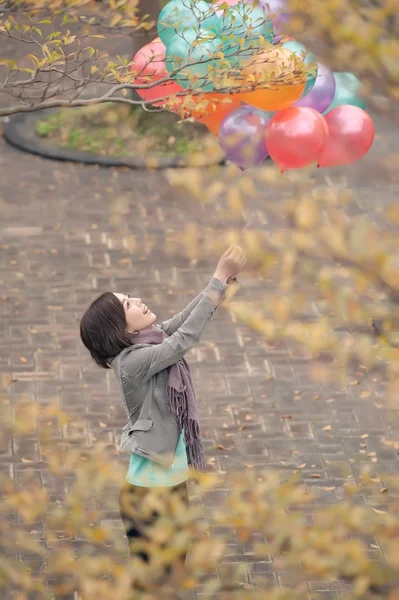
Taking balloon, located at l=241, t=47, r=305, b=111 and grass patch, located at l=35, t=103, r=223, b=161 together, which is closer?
balloon, located at l=241, t=47, r=305, b=111

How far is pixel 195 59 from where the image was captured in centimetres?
559

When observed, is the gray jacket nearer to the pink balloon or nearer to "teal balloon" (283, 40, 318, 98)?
"teal balloon" (283, 40, 318, 98)

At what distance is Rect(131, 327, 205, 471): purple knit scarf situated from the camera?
15.5ft

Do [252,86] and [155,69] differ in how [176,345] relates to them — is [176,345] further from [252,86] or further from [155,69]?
[155,69]

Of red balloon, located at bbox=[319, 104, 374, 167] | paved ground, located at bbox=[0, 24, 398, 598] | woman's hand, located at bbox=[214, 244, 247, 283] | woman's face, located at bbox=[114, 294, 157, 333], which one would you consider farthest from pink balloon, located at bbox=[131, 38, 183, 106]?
woman's hand, located at bbox=[214, 244, 247, 283]

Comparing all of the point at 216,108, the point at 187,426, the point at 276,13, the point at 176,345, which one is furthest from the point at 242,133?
the point at 187,426

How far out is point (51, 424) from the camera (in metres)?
7.36

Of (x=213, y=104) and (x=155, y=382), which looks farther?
(x=213, y=104)

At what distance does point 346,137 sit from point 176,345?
2.04m

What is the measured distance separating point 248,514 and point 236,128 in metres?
3.35

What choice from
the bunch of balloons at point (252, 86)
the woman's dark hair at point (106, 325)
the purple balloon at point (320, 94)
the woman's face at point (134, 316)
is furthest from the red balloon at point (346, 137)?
A: the woman's dark hair at point (106, 325)

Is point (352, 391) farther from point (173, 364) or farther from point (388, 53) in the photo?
point (388, 53)

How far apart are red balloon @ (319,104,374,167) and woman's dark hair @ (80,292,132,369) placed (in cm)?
186

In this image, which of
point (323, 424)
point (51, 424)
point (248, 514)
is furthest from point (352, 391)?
point (248, 514)
